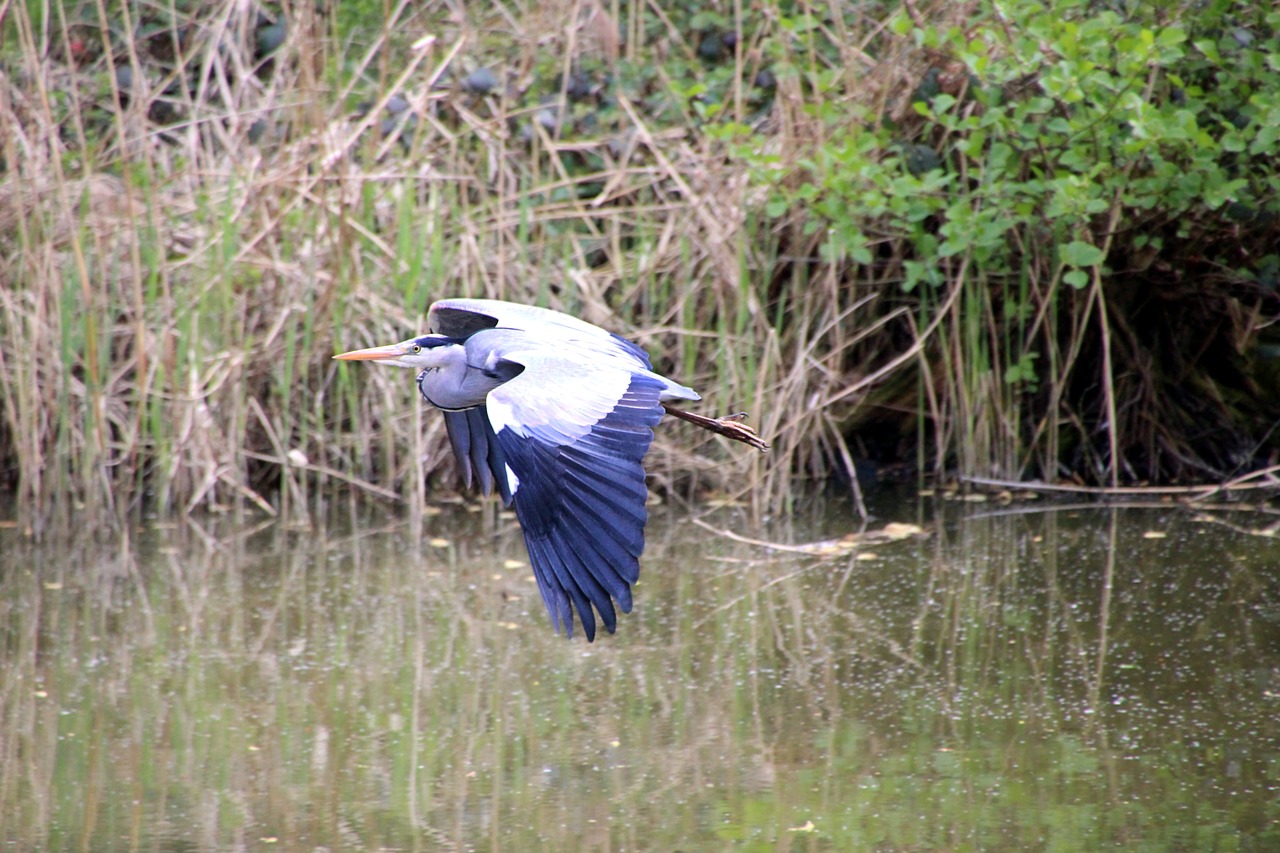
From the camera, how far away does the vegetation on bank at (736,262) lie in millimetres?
5754

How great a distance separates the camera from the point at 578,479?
10.8 ft

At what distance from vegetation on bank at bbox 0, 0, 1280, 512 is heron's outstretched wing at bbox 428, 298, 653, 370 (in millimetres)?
1543

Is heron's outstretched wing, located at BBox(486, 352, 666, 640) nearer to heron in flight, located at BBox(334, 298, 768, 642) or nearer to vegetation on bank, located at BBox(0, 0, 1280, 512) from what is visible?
heron in flight, located at BBox(334, 298, 768, 642)

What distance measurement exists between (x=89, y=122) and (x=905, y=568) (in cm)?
474

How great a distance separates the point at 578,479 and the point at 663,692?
1292 millimetres

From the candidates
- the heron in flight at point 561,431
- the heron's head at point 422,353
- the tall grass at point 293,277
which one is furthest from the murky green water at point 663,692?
the heron's head at point 422,353

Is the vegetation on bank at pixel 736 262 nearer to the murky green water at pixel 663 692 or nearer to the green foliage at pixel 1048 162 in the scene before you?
the green foliage at pixel 1048 162

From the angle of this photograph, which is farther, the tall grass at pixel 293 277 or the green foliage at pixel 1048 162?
the tall grass at pixel 293 277

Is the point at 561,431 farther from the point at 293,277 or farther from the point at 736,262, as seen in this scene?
the point at 293,277

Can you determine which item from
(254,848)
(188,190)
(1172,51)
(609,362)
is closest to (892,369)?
(1172,51)

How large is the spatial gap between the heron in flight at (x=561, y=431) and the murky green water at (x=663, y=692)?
63 cm

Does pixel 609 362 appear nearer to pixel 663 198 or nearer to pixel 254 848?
A: pixel 254 848

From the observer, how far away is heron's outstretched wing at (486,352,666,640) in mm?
3131

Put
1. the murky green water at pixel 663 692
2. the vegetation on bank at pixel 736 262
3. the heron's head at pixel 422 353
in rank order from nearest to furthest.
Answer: the murky green water at pixel 663 692 → the heron's head at pixel 422 353 → the vegetation on bank at pixel 736 262
